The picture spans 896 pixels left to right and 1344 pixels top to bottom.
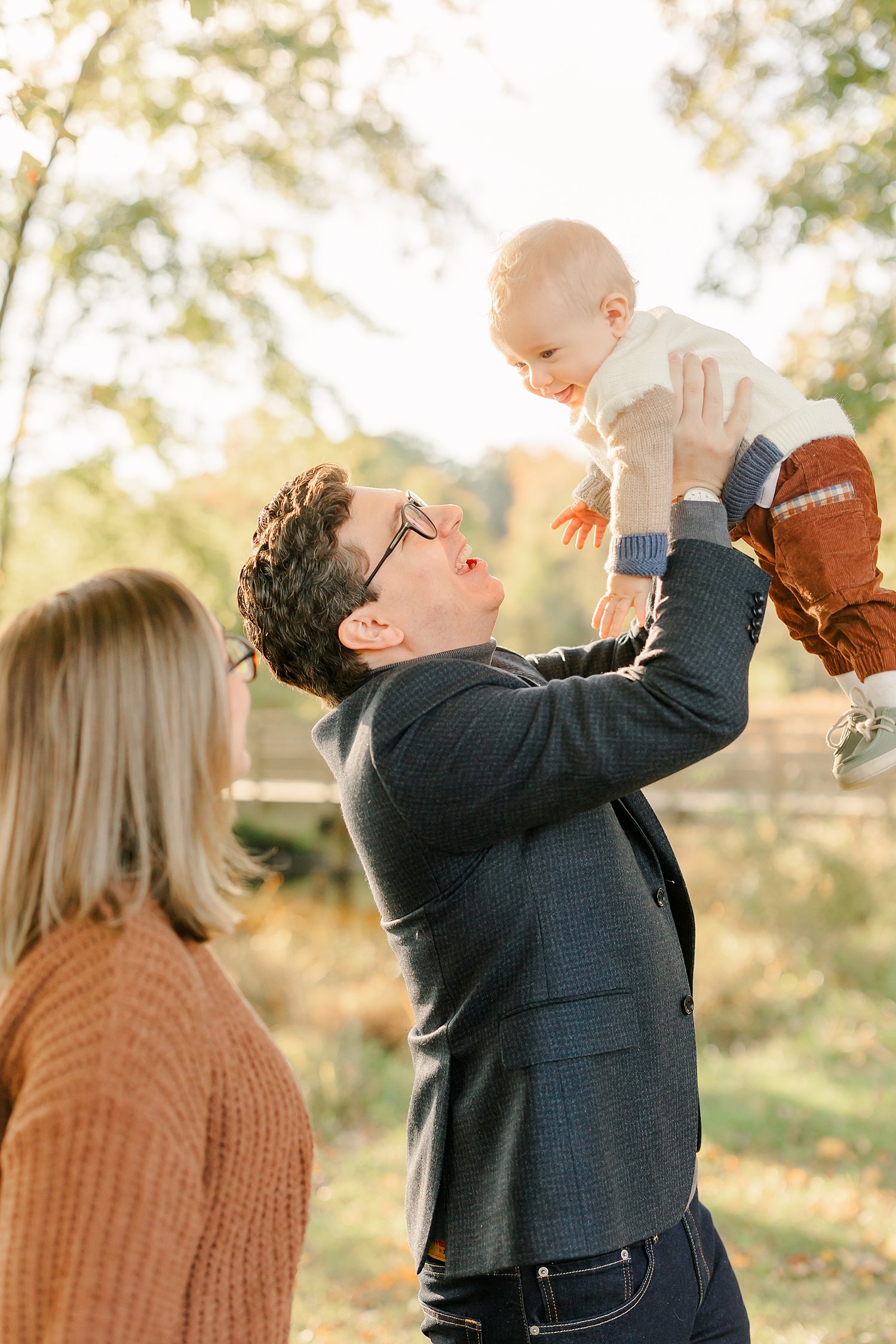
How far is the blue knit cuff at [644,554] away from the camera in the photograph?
73.4 inches

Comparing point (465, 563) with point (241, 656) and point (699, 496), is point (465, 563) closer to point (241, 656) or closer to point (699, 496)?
point (699, 496)

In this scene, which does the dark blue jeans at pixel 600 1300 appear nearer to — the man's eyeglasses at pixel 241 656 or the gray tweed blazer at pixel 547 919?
the gray tweed blazer at pixel 547 919

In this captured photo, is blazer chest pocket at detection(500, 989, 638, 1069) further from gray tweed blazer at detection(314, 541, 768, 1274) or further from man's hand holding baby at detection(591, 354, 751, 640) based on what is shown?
man's hand holding baby at detection(591, 354, 751, 640)

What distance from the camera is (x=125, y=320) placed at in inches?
288

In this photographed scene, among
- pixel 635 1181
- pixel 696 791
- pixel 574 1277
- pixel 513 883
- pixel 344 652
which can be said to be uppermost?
pixel 696 791

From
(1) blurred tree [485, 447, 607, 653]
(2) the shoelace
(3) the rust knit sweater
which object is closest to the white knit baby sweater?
(2) the shoelace

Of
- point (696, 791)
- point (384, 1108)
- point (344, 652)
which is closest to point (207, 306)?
point (384, 1108)

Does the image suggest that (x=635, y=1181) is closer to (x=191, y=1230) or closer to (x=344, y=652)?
(x=191, y=1230)

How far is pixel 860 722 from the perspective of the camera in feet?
6.82

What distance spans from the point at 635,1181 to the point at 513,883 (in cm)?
48

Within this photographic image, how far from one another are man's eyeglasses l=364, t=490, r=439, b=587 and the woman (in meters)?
0.50

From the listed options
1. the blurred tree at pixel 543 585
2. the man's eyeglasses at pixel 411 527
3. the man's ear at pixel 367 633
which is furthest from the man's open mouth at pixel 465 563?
the blurred tree at pixel 543 585

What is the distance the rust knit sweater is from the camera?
132 cm

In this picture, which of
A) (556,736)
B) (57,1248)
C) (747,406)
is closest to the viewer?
(57,1248)
